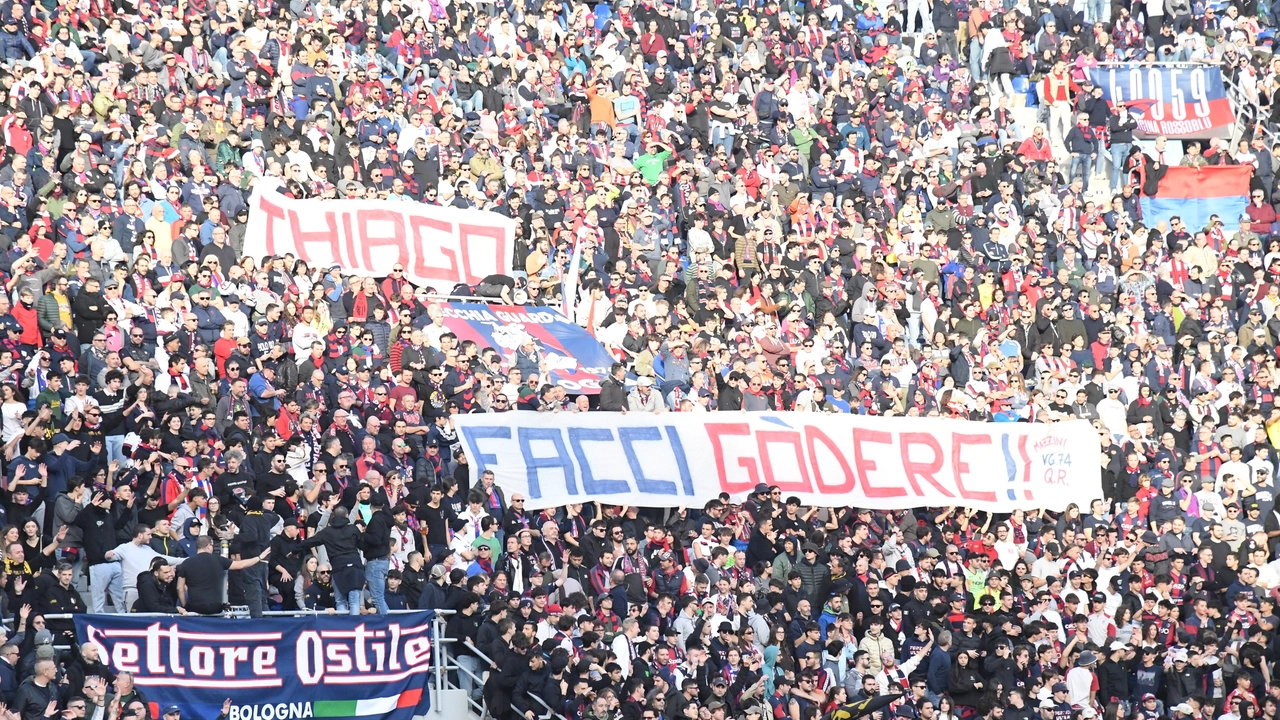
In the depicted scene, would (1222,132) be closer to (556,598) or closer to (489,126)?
(489,126)

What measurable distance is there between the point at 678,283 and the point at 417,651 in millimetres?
8532

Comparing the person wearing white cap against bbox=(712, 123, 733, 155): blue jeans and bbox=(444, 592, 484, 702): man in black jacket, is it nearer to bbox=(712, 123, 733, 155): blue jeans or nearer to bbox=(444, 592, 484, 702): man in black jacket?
bbox=(444, 592, 484, 702): man in black jacket

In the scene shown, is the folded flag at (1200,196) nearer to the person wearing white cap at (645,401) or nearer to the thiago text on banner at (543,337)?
the thiago text on banner at (543,337)

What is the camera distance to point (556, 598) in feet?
61.9

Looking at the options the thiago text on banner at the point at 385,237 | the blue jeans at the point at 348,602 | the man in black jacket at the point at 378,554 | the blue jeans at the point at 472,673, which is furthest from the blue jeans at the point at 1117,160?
the blue jeans at the point at 348,602

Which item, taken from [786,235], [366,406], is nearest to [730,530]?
[366,406]

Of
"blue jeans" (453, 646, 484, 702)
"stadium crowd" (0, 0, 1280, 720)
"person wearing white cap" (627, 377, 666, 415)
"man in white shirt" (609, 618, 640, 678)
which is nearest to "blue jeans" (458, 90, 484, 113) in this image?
"stadium crowd" (0, 0, 1280, 720)

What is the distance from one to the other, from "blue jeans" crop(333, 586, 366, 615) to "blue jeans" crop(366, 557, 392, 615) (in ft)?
1.02

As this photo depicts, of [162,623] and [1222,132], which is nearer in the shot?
[162,623]

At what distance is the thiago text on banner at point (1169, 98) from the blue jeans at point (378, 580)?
17554 millimetres

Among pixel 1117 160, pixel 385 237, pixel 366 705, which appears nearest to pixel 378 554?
pixel 366 705

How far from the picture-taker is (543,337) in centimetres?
2336

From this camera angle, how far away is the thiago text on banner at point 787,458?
67.5ft

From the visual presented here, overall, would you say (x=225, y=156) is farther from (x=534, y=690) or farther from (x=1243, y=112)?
(x=1243, y=112)
